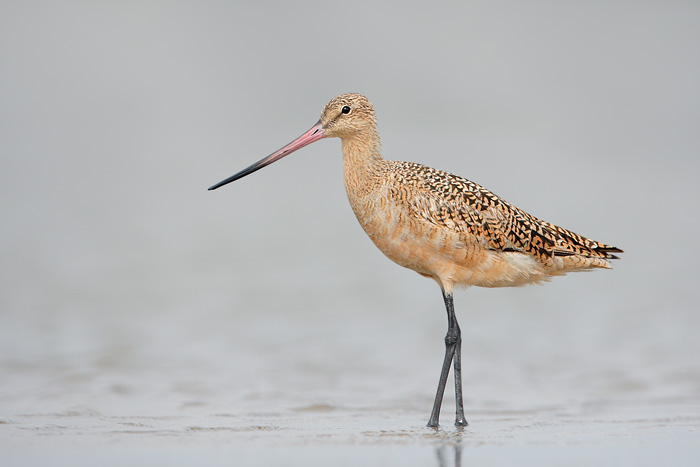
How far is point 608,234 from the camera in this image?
1388 centimetres

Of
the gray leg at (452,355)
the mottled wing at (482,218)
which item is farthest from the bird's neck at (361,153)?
the gray leg at (452,355)

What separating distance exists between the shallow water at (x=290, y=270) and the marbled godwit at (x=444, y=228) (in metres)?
1.08

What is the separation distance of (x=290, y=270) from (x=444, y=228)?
17.9 feet

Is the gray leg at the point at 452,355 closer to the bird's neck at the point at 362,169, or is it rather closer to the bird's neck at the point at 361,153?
the bird's neck at the point at 362,169

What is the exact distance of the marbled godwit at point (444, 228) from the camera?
23.6 feet

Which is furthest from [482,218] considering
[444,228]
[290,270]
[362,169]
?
[290,270]

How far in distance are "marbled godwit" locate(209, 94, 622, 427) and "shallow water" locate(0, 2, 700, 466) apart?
1.08 metres

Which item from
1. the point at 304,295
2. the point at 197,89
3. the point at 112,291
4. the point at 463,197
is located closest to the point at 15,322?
the point at 112,291

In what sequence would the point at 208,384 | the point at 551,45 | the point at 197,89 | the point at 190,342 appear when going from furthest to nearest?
the point at 551,45
the point at 197,89
the point at 190,342
the point at 208,384

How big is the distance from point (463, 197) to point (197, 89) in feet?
46.2

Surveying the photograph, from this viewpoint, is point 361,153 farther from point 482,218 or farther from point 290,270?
point 290,270

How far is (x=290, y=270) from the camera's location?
40.7 ft

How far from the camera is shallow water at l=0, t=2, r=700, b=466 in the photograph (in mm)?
6782

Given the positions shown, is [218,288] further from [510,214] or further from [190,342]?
[510,214]
